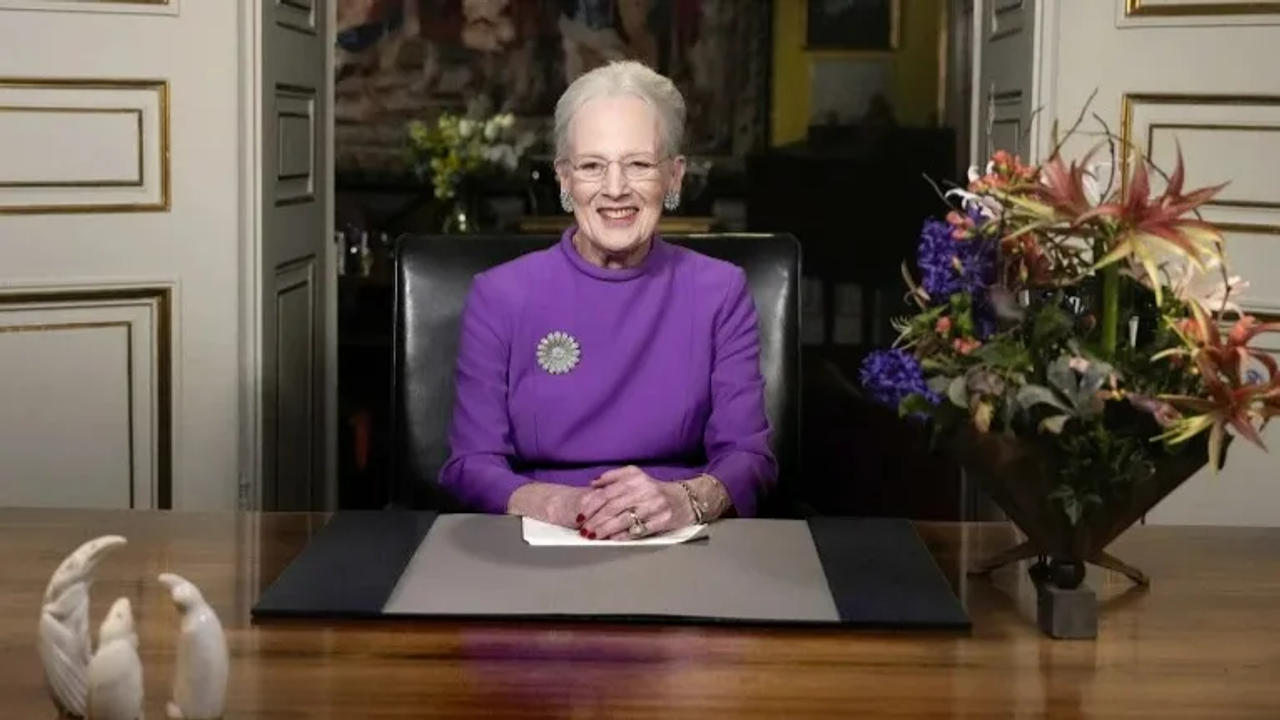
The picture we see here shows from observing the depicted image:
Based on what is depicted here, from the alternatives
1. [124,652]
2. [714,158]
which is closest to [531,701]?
[124,652]

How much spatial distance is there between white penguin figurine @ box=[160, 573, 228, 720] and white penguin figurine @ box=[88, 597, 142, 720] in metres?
0.03

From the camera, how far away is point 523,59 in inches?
247

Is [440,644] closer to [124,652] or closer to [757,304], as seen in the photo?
[124,652]

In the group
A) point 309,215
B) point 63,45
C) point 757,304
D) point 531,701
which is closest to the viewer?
point 531,701

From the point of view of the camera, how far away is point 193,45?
347cm

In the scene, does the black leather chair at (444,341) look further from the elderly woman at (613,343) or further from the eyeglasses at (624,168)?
the eyeglasses at (624,168)

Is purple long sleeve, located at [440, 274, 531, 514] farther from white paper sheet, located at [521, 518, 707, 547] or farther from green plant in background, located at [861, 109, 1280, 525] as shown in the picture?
green plant in background, located at [861, 109, 1280, 525]

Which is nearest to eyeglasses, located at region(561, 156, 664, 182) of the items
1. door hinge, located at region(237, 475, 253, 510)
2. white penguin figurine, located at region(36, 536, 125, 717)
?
white penguin figurine, located at region(36, 536, 125, 717)

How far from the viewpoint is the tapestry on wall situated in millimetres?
6129

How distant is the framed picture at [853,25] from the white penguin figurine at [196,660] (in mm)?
5309

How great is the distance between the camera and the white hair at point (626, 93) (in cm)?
238

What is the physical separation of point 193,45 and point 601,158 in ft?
4.55

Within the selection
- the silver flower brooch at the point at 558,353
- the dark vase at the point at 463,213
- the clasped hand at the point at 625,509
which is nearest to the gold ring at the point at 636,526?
the clasped hand at the point at 625,509

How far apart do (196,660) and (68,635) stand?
0.37 ft
